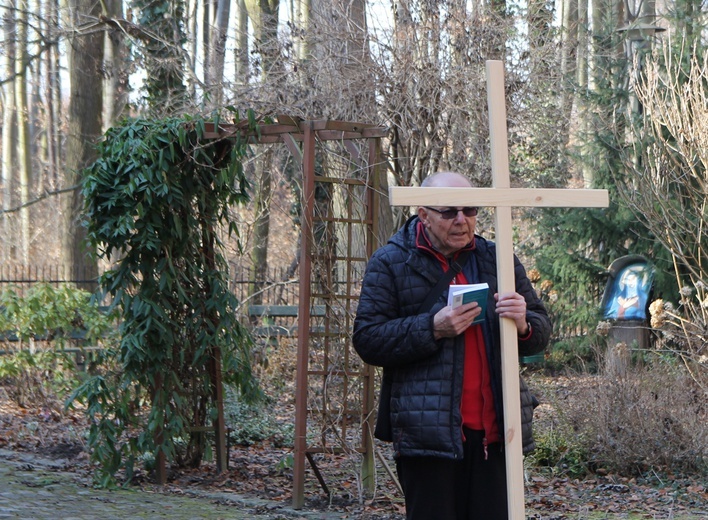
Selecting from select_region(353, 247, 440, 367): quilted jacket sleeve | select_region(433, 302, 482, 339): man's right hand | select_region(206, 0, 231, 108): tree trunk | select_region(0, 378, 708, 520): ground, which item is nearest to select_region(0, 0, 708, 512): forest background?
select_region(206, 0, 231, 108): tree trunk

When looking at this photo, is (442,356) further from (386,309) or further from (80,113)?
(80,113)

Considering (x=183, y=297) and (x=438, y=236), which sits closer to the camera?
(x=438, y=236)

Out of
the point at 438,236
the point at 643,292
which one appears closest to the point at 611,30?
the point at 643,292

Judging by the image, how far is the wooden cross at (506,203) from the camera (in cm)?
342

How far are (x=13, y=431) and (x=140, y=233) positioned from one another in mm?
3385

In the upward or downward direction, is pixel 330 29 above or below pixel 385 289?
above

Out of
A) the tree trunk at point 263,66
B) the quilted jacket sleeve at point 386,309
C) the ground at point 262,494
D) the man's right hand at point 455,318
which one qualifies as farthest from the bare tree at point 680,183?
the man's right hand at point 455,318

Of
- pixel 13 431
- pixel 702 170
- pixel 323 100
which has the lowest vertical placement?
pixel 13 431

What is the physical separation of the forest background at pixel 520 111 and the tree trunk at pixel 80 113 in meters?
0.03

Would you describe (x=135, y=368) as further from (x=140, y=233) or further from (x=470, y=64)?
(x=470, y=64)

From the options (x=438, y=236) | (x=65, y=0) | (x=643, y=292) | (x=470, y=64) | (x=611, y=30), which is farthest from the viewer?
(x=65, y=0)

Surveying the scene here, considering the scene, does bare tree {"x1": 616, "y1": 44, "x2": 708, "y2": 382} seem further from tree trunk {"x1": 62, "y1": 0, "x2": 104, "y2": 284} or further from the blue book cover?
tree trunk {"x1": 62, "y1": 0, "x2": 104, "y2": 284}

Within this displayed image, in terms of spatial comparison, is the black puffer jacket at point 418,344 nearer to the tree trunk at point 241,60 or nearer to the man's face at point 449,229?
the man's face at point 449,229

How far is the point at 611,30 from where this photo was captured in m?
15.2
